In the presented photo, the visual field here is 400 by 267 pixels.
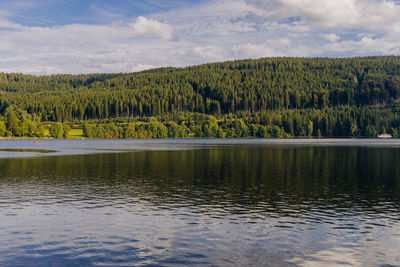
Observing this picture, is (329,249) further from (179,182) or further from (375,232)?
(179,182)

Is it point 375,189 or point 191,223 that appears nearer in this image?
point 191,223

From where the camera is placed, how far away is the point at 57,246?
26.7m

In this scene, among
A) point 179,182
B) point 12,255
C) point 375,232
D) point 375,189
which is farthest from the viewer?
point 179,182

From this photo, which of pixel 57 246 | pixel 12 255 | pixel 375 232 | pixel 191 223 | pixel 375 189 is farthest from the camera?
pixel 375 189

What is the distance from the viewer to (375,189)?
51.9m

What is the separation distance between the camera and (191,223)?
108 feet

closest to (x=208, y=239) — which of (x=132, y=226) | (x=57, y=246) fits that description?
(x=132, y=226)

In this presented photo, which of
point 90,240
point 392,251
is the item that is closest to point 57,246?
point 90,240

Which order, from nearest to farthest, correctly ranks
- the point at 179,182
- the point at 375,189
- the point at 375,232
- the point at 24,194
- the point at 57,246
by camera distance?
the point at 57,246 < the point at 375,232 < the point at 24,194 < the point at 375,189 < the point at 179,182

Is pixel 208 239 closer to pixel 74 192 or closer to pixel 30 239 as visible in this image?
pixel 30 239

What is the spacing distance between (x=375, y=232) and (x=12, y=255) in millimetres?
26847

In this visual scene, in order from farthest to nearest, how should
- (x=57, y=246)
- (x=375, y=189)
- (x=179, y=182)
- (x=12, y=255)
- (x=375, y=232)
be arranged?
(x=179, y=182) → (x=375, y=189) → (x=375, y=232) → (x=57, y=246) → (x=12, y=255)

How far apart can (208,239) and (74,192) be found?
90.6 feet

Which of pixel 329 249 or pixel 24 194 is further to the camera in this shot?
pixel 24 194
